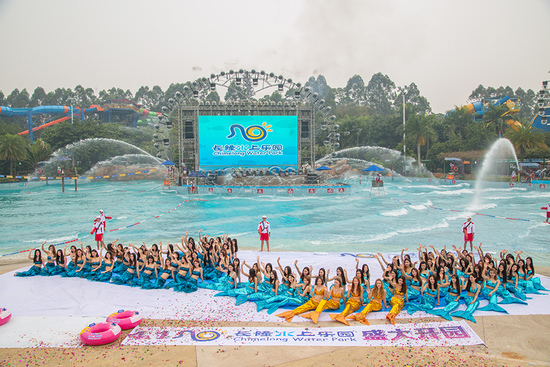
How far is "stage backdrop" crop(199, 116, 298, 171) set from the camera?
43.9m

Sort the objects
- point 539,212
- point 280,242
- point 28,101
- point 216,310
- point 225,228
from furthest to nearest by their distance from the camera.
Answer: point 28,101, point 539,212, point 225,228, point 280,242, point 216,310

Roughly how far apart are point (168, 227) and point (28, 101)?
12651 cm

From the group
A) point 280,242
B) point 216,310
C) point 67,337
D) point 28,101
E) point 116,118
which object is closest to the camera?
point 67,337

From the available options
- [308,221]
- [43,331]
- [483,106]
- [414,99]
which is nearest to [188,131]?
[308,221]

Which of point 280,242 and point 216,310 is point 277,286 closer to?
point 216,310

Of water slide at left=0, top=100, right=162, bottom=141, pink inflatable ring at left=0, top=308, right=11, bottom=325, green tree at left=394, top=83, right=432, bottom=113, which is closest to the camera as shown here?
A: pink inflatable ring at left=0, top=308, right=11, bottom=325

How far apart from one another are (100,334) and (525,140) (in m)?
50.6

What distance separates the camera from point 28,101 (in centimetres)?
11925

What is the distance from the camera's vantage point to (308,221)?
22984 mm

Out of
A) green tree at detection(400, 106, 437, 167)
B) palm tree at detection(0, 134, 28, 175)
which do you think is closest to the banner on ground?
green tree at detection(400, 106, 437, 167)

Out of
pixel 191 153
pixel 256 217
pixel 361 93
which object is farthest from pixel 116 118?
pixel 256 217

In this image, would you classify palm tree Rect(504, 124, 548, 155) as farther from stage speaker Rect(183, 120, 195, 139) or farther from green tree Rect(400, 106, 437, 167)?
stage speaker Rect(183, 120, 195, 139)

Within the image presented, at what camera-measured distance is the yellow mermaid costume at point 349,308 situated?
787 centimetres

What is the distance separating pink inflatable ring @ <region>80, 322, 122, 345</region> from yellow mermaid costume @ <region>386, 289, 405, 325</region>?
18.4ft
